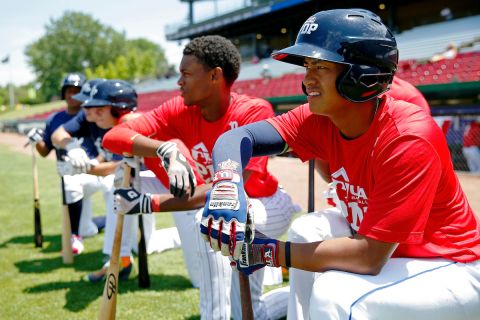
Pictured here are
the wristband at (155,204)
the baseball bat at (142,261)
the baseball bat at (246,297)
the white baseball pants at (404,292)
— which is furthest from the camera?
the baseball bat at (142,261)

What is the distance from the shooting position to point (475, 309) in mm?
1854

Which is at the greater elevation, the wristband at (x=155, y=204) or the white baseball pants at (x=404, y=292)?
the wristband at (x=155, y=204)

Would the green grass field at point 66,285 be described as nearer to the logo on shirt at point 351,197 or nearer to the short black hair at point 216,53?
the logo on shirt at point 351,197

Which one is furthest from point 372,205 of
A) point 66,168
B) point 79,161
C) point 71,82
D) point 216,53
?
point 71,82

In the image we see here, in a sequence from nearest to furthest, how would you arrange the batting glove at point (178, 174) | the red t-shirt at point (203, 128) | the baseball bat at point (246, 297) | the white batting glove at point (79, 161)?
the baseball bat at point (246, 297) < the batting glove at point (178, 174) < the red t-shirt at point (203, 128) < the white batting glove at point (79, 161)

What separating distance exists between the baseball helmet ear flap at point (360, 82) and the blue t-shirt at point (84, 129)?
3.26 meters

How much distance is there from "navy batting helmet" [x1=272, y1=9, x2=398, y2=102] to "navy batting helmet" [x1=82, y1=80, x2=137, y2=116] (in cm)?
239

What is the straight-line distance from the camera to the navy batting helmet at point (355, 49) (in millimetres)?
1911

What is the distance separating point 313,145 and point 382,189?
2.11 feet

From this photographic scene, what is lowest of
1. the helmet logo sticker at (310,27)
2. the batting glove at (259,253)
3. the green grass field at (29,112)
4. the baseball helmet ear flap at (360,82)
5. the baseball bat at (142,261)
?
the baseball bat at (142,261)

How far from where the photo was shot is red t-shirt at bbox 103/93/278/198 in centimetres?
314

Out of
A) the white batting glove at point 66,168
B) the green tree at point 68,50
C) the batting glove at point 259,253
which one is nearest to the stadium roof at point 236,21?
the white batting glove at point 66,168

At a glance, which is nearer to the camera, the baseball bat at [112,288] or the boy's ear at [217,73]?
the baseball bat at [112,288]

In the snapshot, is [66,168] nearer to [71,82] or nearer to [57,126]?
[57,126]
